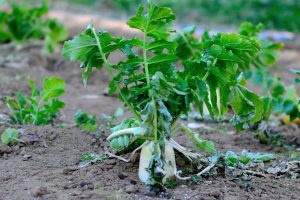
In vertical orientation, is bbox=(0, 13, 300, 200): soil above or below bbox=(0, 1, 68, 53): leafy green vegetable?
below

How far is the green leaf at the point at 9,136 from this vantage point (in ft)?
10.3

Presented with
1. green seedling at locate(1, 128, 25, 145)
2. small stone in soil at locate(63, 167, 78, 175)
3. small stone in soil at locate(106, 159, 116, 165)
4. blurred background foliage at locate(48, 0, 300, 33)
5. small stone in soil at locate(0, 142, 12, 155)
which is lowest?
small stone in soil at locate(63, 167, 78, 175)

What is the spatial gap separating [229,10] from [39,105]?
696 cm

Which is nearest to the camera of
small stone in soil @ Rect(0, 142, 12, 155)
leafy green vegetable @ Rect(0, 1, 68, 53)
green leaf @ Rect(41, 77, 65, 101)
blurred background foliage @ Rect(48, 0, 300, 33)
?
small stone in soil @ Rect(0, 142, 12, 155)

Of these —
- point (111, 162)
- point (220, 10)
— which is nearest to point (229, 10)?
point (220, 10)

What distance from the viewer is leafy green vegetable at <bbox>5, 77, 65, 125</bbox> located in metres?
3.44

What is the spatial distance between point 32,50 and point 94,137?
309 cm

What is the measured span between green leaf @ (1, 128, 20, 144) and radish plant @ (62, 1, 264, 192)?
0.58 meters

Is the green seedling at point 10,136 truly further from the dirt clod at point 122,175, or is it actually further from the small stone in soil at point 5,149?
the dirt clod at point 122,175

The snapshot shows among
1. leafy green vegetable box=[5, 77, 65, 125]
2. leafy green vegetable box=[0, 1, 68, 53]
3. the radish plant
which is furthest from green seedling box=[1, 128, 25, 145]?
leafy green vegetable box=[0, 1, 68, 53]

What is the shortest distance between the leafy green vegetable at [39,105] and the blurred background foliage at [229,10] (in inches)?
224

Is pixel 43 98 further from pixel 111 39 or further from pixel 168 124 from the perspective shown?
pixel 168 124

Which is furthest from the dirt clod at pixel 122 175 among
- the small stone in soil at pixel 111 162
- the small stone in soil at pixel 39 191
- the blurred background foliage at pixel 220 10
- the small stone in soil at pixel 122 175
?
the blurred background foliage at pixel 220 10

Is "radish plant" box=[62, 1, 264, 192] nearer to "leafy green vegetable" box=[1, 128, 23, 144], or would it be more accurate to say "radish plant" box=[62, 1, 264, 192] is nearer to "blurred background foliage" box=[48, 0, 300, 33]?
"leafy green vegetable" box=[1, 128, 23, 144]
